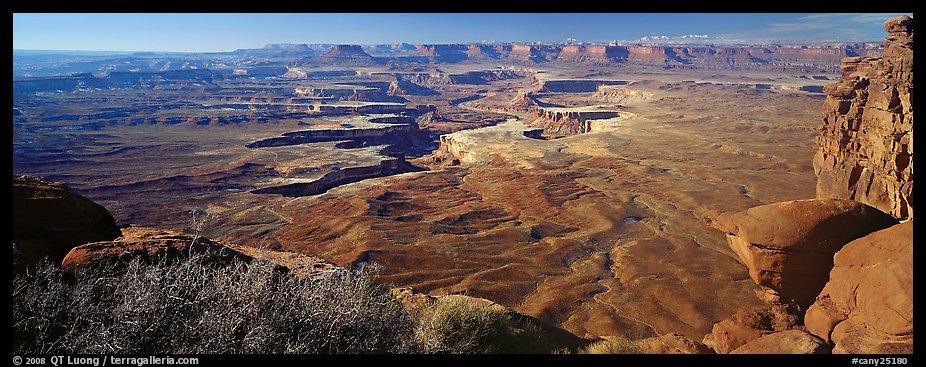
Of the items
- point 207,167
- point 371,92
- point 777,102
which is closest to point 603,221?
point 207,167

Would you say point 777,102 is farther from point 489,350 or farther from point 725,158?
point 489,350

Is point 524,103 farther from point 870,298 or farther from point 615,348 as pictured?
point 615,348

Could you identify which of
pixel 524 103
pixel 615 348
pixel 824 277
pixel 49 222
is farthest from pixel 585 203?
pixel 524 103

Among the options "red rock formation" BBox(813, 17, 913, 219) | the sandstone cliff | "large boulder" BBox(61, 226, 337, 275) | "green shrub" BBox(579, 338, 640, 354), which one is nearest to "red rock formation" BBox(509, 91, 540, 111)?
"red rock formation" BBox(813, 17, 913, 219)

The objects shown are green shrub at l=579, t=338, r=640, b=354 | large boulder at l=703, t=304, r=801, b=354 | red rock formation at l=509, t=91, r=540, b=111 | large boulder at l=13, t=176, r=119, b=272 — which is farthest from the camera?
red rock formation at l=509, t=91, r=540, b=111

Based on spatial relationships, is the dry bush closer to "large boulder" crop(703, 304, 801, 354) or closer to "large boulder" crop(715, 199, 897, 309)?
"large boulder" crop(703, 304, 801, 354)

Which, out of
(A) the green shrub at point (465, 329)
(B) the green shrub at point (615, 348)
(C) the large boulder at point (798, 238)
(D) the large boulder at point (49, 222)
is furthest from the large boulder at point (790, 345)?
(D) the large boulder at point (49, 222)
